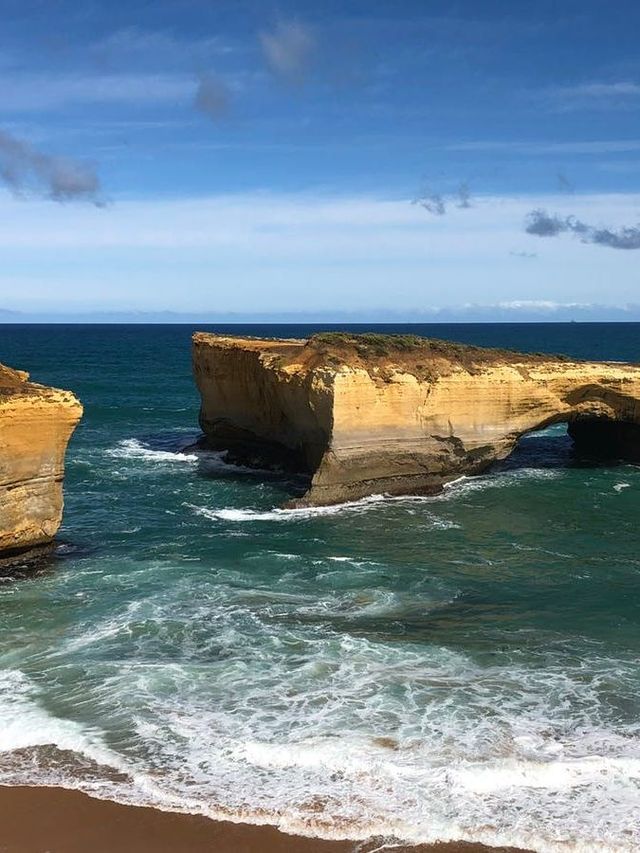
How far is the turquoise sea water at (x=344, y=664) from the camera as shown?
34.8 ft

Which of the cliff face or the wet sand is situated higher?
the cliff face

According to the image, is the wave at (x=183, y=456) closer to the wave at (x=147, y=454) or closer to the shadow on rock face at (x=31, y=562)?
the wave at (x=147, y=454)

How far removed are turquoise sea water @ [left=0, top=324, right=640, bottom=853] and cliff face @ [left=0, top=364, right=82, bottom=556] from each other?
3.52 ft

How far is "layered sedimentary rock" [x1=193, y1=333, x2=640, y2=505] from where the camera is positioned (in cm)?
2575

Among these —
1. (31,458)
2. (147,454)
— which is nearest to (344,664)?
(31,458)

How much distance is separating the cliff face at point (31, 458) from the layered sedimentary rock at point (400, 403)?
8.54m

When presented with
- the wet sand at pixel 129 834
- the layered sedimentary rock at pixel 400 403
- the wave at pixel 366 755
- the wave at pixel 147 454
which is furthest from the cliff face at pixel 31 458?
the wave at pixel 147 454

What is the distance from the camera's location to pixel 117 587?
18016mm

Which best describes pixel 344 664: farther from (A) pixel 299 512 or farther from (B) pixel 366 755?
(A) pixel 299 512

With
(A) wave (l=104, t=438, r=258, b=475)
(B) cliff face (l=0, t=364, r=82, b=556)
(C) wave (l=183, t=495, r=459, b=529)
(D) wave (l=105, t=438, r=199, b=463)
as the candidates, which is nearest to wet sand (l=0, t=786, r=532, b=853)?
(B) cliff face (l=0, t=364, r=82, b=556)

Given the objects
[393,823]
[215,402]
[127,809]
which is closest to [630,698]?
[393,823]

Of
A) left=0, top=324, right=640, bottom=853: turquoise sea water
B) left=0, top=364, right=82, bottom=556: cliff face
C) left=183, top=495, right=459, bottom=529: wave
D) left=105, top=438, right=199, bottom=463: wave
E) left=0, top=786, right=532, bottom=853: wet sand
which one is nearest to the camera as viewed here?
left=0, top=786, right=532, bottom=853: wet sand

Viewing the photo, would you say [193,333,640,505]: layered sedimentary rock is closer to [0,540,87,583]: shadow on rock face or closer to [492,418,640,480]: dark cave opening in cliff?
[492,418,640,480]: dark cave opening in cliff

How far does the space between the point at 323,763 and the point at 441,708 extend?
2348mm
